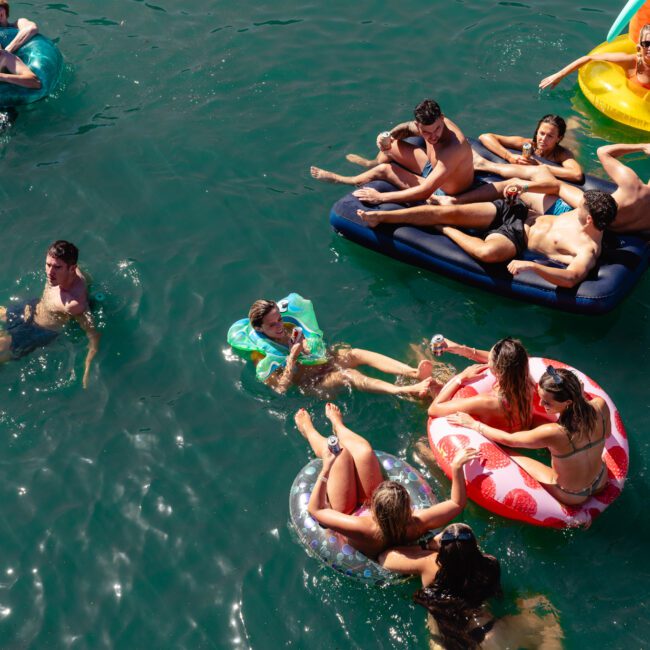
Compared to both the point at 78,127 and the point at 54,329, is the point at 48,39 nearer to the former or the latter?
the point at 78,127

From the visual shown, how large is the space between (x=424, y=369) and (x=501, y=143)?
368 centimetres

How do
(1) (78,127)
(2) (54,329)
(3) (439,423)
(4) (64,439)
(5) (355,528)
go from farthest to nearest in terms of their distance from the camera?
(1) (78,127) < (2) (54,329) < (4) (64,439) < (3) (439,423) < (5) (355,528)

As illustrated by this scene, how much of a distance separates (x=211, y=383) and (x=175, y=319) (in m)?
0.95

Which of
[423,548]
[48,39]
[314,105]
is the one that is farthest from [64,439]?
[48,39]

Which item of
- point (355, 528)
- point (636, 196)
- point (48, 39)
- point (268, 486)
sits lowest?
point (268, 486)

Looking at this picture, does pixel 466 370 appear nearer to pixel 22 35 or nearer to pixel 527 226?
pixel 527 226

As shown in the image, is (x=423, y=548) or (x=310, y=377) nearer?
(x=423, y=548)

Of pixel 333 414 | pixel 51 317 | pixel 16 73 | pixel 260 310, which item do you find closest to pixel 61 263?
pixel 51 317

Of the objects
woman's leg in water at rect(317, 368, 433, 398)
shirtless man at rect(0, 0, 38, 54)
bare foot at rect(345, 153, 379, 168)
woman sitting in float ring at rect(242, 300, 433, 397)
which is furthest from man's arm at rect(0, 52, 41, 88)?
woman's leg in water at rect(317, 368, 433, 398)

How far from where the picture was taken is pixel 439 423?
21.7 feet

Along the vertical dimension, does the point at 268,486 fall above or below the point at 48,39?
below

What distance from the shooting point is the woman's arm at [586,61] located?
10234 millimetres

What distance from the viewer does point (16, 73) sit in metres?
10.2

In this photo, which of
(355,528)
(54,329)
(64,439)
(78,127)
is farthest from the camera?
(78,127)
